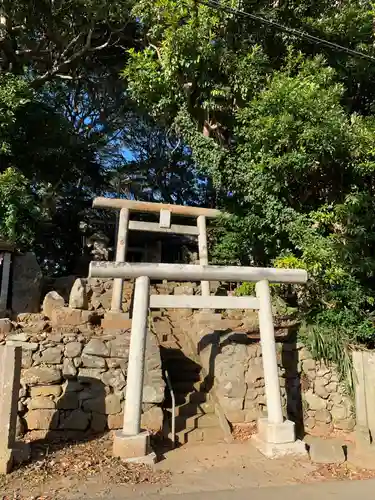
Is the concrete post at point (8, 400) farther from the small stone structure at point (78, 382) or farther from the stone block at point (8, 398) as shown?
the small stone structure at point (78, 382)

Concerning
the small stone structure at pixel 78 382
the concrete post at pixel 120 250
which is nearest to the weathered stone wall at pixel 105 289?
the concrete post at pixel 120 250

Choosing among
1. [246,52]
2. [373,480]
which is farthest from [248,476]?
[246,52]

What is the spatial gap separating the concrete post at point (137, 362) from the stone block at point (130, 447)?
A: 0.11 meters

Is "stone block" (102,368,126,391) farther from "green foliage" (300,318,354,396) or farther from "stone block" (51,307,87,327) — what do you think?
"green foliage" (300,318,354,396)

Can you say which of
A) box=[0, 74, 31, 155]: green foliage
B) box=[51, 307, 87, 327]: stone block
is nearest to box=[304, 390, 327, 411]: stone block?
box=[51, 307, 87, 327]: stone block

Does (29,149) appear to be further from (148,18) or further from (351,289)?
(351,289)

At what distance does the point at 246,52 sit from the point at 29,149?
7.25 m

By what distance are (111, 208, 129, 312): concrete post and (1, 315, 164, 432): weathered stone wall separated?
2.50 metres


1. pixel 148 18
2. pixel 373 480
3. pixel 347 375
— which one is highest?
pixel 148 18

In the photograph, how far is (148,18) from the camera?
1020cm

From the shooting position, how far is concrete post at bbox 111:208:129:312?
10320 millimetres

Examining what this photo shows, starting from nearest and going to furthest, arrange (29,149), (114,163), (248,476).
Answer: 1. (248,476)
2. (29,149)
3. (114,163)

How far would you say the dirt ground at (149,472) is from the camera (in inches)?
192

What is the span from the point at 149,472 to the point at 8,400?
2.07 meters
